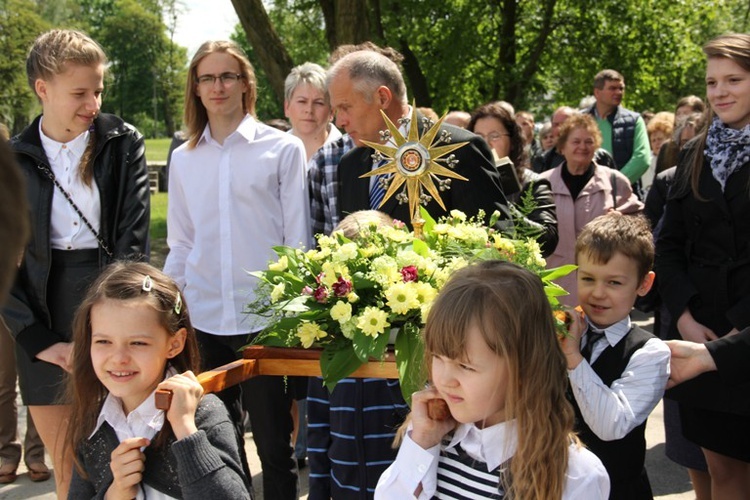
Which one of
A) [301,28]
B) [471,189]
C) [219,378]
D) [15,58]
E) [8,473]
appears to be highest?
[301,28]

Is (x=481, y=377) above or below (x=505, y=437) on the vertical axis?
above

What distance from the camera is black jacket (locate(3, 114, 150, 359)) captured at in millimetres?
3787

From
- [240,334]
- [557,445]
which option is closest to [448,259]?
[557,445]

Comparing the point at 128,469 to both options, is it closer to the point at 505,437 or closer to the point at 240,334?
the point at 505,437

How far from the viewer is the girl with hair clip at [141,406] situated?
8.36ft

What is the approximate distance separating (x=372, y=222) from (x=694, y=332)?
1.50 metres

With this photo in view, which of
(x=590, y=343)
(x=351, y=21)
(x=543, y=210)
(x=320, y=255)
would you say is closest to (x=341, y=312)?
(x=320, y=255)

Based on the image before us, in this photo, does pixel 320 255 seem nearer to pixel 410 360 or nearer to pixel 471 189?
pixel 410 360

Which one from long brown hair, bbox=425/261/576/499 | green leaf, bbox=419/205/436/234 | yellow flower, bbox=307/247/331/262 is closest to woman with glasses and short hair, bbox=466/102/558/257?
Result: green leaf, bbox=419/205/436/234

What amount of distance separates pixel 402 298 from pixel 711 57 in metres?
1.86

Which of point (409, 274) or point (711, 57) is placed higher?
point (711, 57)

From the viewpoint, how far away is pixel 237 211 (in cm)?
416

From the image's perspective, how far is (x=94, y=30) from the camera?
279 ft

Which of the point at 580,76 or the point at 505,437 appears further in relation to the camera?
the point at 580,76
